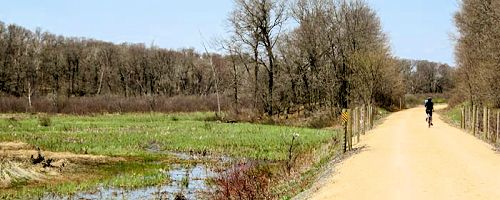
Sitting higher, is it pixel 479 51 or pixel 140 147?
pixel 479 51

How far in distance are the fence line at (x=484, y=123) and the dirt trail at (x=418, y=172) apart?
1191 mm

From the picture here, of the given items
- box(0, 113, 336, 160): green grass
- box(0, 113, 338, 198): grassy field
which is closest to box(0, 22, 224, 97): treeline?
box(0, 113, 338, 198): grassy field

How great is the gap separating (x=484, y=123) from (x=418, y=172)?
1305 cm

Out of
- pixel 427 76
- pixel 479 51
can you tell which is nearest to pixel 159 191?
pixel 479 51

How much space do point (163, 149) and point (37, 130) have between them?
40.3ft

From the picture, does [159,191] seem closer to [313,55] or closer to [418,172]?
[418,172]

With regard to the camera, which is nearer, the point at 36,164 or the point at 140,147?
the point at 36,164

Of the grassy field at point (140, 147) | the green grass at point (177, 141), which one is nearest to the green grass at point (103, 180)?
the grassy field at point (140, 147)

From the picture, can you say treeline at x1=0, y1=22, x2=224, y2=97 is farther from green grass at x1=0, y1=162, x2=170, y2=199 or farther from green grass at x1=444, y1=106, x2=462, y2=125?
green grass at x1=0, y1=162, x2=170, y2=199

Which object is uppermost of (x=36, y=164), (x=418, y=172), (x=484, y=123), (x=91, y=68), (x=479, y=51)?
(x=91, y=68)

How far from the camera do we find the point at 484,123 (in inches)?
1073

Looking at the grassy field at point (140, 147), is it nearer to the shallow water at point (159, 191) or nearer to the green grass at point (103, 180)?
the green grass at point (103, 180)

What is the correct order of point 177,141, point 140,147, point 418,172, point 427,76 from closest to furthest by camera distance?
point 418,172
point 140,147
point 177,141
point 427,76

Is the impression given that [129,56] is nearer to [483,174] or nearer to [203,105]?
[203,105]
